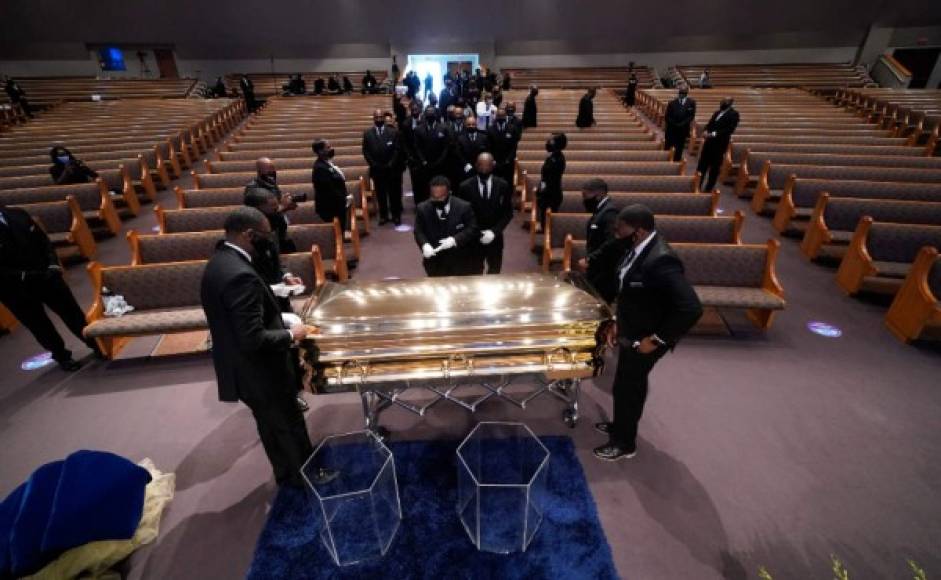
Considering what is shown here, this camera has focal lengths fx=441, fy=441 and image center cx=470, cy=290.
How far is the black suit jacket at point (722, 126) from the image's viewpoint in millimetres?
6866

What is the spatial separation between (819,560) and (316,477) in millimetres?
2854

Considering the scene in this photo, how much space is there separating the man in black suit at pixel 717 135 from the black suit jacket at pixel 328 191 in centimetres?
568

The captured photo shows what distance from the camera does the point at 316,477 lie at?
2727 mm

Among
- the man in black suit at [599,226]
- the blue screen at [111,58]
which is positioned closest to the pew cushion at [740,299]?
the man in black suit at [599,226]

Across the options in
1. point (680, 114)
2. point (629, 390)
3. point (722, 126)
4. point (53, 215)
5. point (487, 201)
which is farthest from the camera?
point (680, 114)

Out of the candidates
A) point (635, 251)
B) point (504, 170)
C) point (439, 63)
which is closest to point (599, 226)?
point (635, 251)

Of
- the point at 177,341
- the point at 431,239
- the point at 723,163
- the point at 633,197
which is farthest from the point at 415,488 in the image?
the point at 723,163

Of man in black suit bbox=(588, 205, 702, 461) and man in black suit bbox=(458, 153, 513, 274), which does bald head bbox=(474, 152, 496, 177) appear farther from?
man in black suit bbox=(588, 205, 702, 461)

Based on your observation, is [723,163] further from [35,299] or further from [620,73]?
[620,73]

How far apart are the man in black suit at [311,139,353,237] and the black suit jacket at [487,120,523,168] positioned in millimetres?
2917

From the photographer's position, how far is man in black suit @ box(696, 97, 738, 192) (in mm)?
6875

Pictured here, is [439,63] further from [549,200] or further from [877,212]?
[877,212]

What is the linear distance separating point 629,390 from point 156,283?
4084 mm

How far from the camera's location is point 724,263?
423cm
